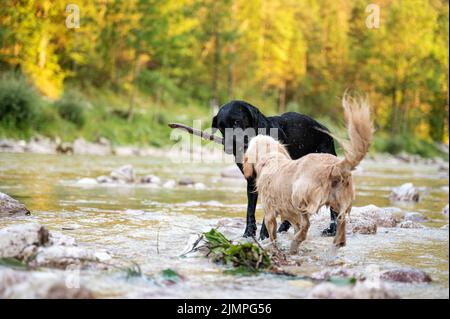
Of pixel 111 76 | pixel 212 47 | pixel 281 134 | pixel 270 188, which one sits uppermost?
pixel 212 47

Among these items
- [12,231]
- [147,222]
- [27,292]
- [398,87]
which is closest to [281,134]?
[147,222]

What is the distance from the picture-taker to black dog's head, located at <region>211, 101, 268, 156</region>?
707cm

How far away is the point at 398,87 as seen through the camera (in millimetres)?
56281

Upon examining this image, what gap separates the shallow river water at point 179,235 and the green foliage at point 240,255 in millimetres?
129

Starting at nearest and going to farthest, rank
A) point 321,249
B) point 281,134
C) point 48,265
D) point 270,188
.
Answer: point 48,265, point 270,188, point 321,249, point 281,134

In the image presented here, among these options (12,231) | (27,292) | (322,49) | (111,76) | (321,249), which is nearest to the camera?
(27,292)

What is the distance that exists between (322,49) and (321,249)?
209 ft

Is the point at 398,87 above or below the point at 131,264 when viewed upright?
above

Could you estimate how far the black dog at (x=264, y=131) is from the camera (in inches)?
280

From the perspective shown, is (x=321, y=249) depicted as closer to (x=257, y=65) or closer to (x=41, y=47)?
(x=41, y=47)

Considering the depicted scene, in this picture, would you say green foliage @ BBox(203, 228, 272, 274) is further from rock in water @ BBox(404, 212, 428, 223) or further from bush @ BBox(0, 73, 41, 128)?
bush @ BBox(0, 73, 41, 128)

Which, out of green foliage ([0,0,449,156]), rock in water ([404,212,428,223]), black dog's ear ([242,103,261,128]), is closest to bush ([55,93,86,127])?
green foliage ([0,0,449,156])

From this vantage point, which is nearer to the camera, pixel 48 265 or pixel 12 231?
pixel 48 265

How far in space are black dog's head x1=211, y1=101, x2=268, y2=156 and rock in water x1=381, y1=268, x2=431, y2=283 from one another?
108 inches
